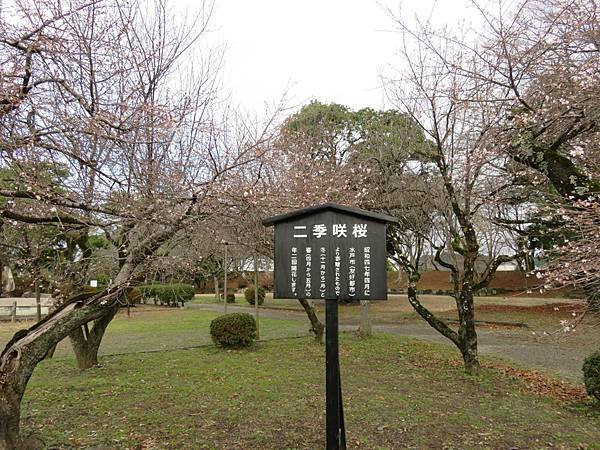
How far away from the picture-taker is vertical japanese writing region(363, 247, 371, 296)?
13.4 feet

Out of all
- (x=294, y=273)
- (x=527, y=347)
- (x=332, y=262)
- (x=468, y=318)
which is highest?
(x=332, y=262)

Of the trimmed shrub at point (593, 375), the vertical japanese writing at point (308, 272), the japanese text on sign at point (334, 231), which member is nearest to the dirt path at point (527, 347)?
the trimmed shrub at point (593, 375)

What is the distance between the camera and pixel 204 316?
1922cm

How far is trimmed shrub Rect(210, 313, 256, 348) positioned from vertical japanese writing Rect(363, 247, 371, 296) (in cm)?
660

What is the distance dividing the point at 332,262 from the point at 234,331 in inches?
259

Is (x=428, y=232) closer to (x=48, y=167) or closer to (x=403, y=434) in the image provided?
(x=403, y=434)

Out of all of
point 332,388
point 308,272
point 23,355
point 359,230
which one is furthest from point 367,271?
point 23,355

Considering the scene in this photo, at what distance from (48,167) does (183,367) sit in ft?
15.5

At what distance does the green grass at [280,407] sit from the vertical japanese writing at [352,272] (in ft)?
5.44

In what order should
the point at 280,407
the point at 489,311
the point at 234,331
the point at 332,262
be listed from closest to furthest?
the point at 332,262 → the point at 280,407 → the point at 234,331 → the point at 489,311

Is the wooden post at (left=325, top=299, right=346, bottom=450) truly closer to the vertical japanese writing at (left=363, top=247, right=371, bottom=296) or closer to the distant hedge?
the vertical japanese writing at (left=363, top=247, right=371, bottom=296)

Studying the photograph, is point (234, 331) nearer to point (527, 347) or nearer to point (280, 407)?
point (280, 407)

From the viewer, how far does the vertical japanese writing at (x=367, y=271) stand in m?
4.07

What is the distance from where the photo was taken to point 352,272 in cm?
411
